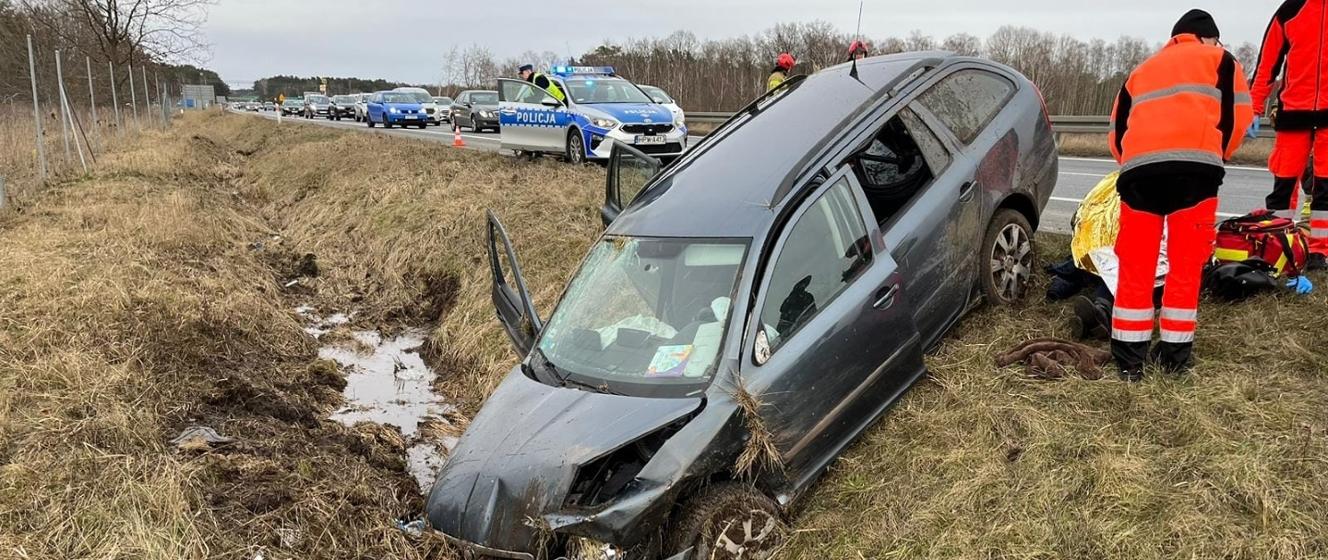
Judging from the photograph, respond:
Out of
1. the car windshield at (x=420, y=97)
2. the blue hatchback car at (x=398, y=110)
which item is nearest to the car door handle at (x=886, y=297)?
the blue hatchback car at (x=398, y=110)

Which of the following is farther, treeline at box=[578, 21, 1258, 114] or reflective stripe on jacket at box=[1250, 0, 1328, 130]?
treeline at box=[578, 21, 1258, 114]

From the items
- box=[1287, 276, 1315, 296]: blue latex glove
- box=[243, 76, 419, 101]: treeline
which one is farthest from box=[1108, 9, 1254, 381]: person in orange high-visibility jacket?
box=[243, 76, 419, 101]: treeline

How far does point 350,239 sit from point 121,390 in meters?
6.20

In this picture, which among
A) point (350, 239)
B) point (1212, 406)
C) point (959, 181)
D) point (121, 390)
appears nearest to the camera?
point (1212, 406)

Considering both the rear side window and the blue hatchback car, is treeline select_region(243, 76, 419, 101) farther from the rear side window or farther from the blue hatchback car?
the rear side window

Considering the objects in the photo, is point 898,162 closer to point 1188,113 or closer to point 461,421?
point 1188,113

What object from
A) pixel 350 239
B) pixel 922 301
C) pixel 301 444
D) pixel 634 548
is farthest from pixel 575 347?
pixel 350 239

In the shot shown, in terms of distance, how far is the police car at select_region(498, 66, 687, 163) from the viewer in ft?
37.2

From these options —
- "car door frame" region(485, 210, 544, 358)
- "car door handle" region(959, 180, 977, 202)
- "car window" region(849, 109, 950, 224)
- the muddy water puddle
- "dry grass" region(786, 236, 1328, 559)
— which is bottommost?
the muddy water puddle

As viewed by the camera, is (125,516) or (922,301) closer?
(125,516)

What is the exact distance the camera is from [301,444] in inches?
189

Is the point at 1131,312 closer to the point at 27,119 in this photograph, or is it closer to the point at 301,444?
the point at 301,444

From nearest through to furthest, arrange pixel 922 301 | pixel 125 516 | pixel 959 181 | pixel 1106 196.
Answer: pixel 125 516, pixel 922 301, pixel 959 181, pixel 1106 196

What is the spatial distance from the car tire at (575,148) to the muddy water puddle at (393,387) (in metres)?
4.65
